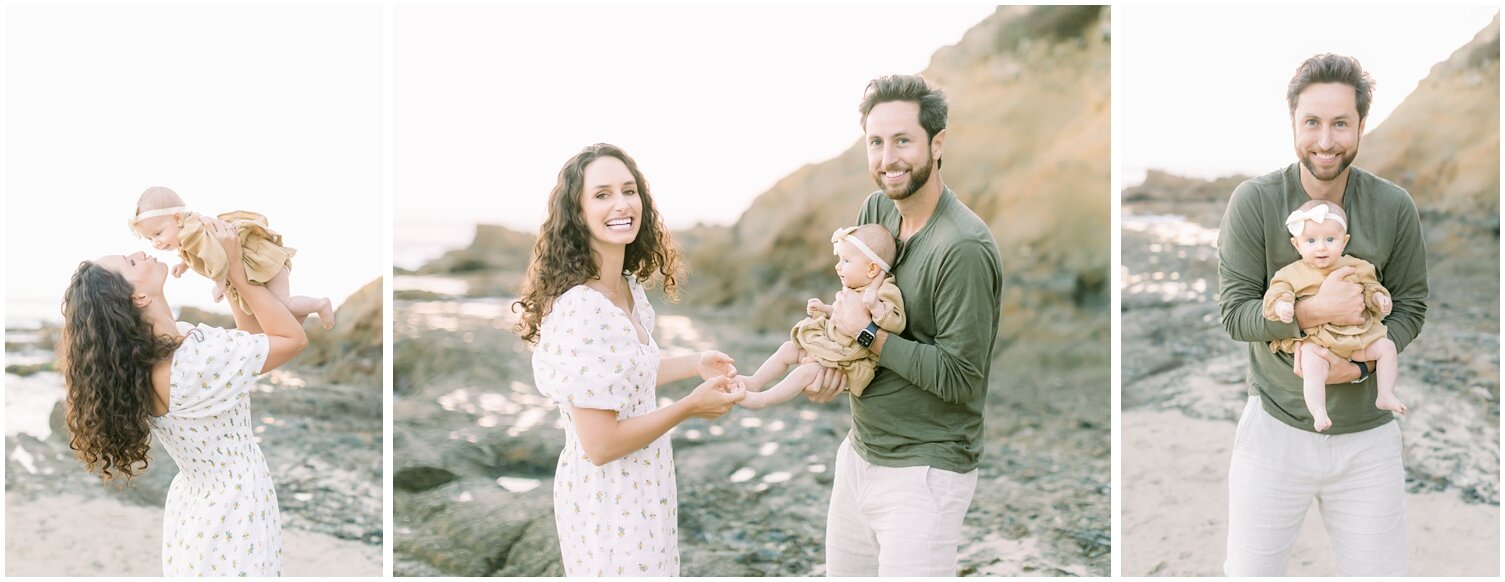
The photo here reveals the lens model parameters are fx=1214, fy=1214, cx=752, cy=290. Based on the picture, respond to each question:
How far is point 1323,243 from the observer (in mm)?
2809

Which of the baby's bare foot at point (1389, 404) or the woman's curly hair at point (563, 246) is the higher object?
the woman's curly hair at point (563, 246)

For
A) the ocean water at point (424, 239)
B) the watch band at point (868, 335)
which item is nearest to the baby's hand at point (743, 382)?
the watch band at point (868, 335)

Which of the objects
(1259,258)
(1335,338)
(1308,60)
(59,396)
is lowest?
(59,396)

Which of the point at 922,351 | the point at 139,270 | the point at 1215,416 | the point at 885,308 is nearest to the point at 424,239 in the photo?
the point at 1215,416

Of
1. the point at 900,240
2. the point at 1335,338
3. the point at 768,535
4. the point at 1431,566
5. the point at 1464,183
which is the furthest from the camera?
the point at 1464,183

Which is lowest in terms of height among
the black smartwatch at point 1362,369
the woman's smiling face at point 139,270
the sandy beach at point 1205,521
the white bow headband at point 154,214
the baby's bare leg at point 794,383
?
the sandy beach at point 1205,521

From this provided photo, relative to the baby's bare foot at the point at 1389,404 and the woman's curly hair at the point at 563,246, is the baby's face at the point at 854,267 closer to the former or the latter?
the woman's curly hair at the point at 563,246

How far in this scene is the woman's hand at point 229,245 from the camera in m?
2.89

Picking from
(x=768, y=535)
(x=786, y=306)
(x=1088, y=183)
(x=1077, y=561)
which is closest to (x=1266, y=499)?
(x=1077, y=561)

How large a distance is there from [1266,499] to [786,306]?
7.82 m

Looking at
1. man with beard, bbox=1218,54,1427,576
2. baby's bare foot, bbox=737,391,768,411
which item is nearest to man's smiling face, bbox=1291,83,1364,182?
man with beard, bbox=1218,54,1427,576

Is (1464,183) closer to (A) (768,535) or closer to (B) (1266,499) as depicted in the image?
(A) (768,535)

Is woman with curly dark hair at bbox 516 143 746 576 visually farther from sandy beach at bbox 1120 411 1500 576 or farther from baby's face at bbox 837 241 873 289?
sandy beach at bbox 1120 411 1500 576

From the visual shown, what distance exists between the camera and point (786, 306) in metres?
10.8
